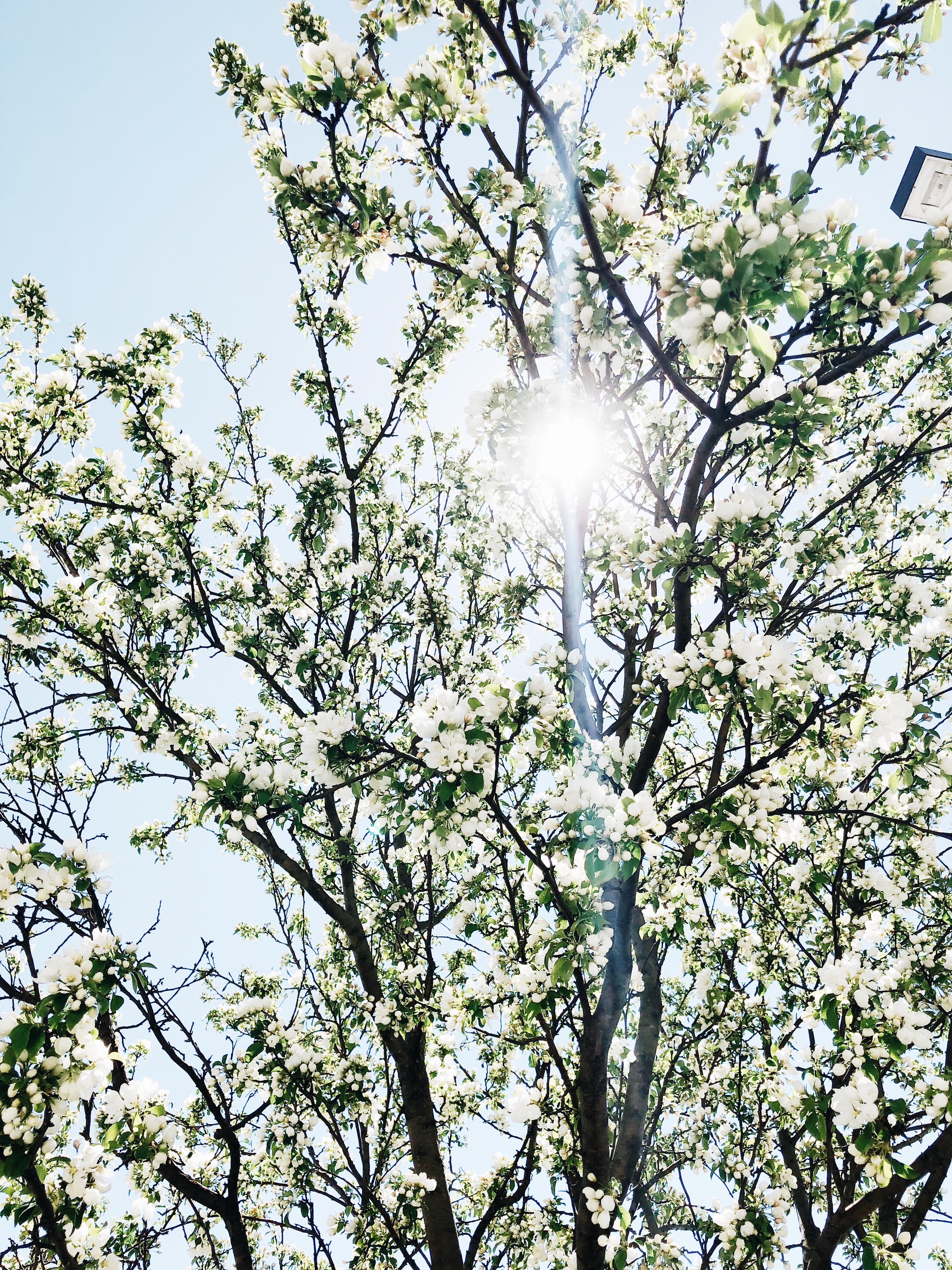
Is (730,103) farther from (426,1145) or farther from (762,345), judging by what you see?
(426,1145)

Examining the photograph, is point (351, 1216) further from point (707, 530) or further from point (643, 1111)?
point (707, 530)

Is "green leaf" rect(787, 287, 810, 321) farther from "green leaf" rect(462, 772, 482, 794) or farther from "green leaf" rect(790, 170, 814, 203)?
"green leaf" rect(462, 772, 482, 794)

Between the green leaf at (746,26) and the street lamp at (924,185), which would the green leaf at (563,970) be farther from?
the street lamp at (924,185)

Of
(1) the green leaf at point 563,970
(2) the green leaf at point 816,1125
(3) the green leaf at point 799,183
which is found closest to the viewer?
(3) the green leaf at point 799,183

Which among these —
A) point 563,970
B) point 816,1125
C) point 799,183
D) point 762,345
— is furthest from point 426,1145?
point 799,183

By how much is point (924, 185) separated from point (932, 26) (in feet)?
5.96

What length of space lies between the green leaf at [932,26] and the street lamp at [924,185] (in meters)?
1.57

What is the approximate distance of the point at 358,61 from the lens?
3.47m

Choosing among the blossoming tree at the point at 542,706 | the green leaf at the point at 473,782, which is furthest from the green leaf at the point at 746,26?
the green leaf at the point at 473,782

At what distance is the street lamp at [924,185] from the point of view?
3902 millimetres

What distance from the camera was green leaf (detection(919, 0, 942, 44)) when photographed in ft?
7.96

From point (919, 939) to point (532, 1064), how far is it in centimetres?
370

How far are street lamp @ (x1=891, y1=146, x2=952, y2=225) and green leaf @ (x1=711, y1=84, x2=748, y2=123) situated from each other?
2331 millimetres

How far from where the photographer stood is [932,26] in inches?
98.3
